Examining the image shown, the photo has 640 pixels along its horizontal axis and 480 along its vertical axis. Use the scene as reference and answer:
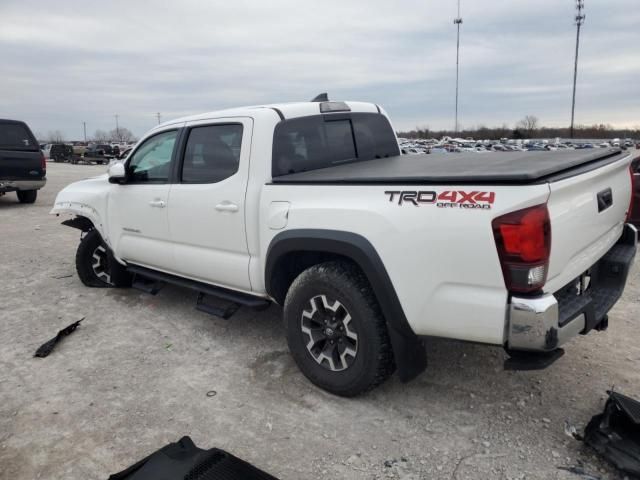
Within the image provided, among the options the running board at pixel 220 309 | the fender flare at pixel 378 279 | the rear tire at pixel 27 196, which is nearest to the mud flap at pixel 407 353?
the fender flare at pixel 378 279

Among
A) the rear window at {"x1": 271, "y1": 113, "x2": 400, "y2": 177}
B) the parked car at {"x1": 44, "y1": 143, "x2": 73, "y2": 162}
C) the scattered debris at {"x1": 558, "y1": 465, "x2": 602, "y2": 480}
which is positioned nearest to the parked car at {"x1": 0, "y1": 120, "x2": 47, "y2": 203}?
the rear window at {"x1": 271, "y1": 113, "x2": 400, "y2": 177}

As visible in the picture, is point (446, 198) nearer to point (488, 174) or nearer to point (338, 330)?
point (488, 174)

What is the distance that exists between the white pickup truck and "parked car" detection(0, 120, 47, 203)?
29.7 feet

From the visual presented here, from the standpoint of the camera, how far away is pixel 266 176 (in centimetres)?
368

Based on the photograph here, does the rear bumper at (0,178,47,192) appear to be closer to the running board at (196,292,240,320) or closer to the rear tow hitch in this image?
the running board at (196,292,240,320)

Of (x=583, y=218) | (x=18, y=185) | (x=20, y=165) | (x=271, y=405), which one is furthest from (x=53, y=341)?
(x=18, y=185)

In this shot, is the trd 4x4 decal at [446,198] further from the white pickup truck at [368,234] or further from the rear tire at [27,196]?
the rear tire at [27,196]

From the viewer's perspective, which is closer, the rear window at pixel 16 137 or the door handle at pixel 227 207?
the door handle at pixel 227 207

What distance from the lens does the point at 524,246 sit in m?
2.48

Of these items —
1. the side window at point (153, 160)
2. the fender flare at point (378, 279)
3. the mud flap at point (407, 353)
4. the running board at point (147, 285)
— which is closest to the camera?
the fender flare at point (378, 279)

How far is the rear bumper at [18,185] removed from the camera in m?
12.5

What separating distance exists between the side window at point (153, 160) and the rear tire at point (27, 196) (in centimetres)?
1053

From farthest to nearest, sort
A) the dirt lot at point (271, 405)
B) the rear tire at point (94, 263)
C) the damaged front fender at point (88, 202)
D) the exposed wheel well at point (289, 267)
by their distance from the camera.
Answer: the rear tire at point (94, 263) < the damaged front fender at point (88, 202) < the exposed wheel well at point (289, 267) < the dirt lot at point (271, 405)

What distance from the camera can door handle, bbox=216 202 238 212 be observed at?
384 centimetres
